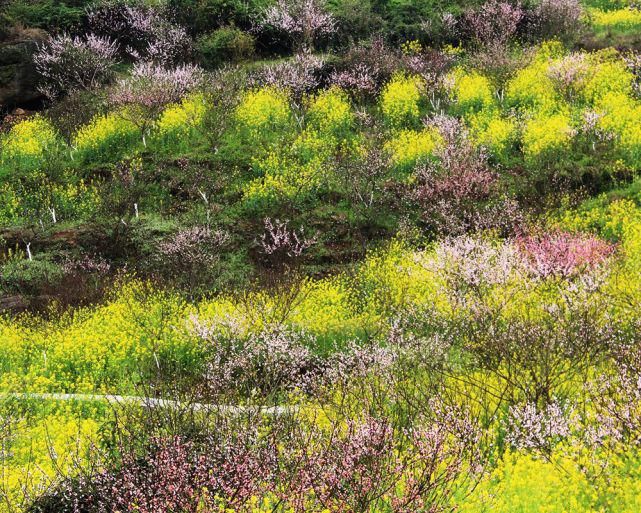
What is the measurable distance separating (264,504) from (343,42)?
110 ft

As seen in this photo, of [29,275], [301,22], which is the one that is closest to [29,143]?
[29,275]

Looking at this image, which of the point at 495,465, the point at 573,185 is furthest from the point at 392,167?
the point at 495,465

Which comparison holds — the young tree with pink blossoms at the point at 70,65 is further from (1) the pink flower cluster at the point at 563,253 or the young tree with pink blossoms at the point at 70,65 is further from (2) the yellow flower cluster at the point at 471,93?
(1) the pink flower cluster at the point at 563,253

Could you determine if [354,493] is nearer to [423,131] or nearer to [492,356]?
[492,356]

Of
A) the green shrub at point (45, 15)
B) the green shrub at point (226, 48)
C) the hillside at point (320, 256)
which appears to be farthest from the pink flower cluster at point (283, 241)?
the green shrub at point (45, 15)

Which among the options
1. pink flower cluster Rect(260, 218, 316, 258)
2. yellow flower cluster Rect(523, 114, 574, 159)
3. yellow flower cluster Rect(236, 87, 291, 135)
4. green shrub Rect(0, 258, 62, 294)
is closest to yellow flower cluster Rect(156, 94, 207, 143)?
yellow flower cluster Rect(236, 87, 291, 135)

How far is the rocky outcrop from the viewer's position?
35.6 meters

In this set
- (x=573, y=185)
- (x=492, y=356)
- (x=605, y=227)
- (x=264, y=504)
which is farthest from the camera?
(x=573, y=185)

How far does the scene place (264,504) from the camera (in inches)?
300

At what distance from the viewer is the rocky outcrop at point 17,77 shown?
3562 centimetres

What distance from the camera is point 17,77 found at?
117 feet

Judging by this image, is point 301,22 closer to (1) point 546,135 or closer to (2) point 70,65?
(2) point 70,65

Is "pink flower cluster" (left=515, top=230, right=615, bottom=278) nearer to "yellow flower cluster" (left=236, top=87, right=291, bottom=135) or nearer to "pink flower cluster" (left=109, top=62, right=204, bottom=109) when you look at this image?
"yellow flower cluster" (left=236, top=87, right=291, bottom=135)

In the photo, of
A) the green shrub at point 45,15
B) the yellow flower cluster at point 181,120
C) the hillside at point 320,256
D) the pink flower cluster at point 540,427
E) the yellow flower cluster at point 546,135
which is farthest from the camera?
the green shrub at point 45,15
